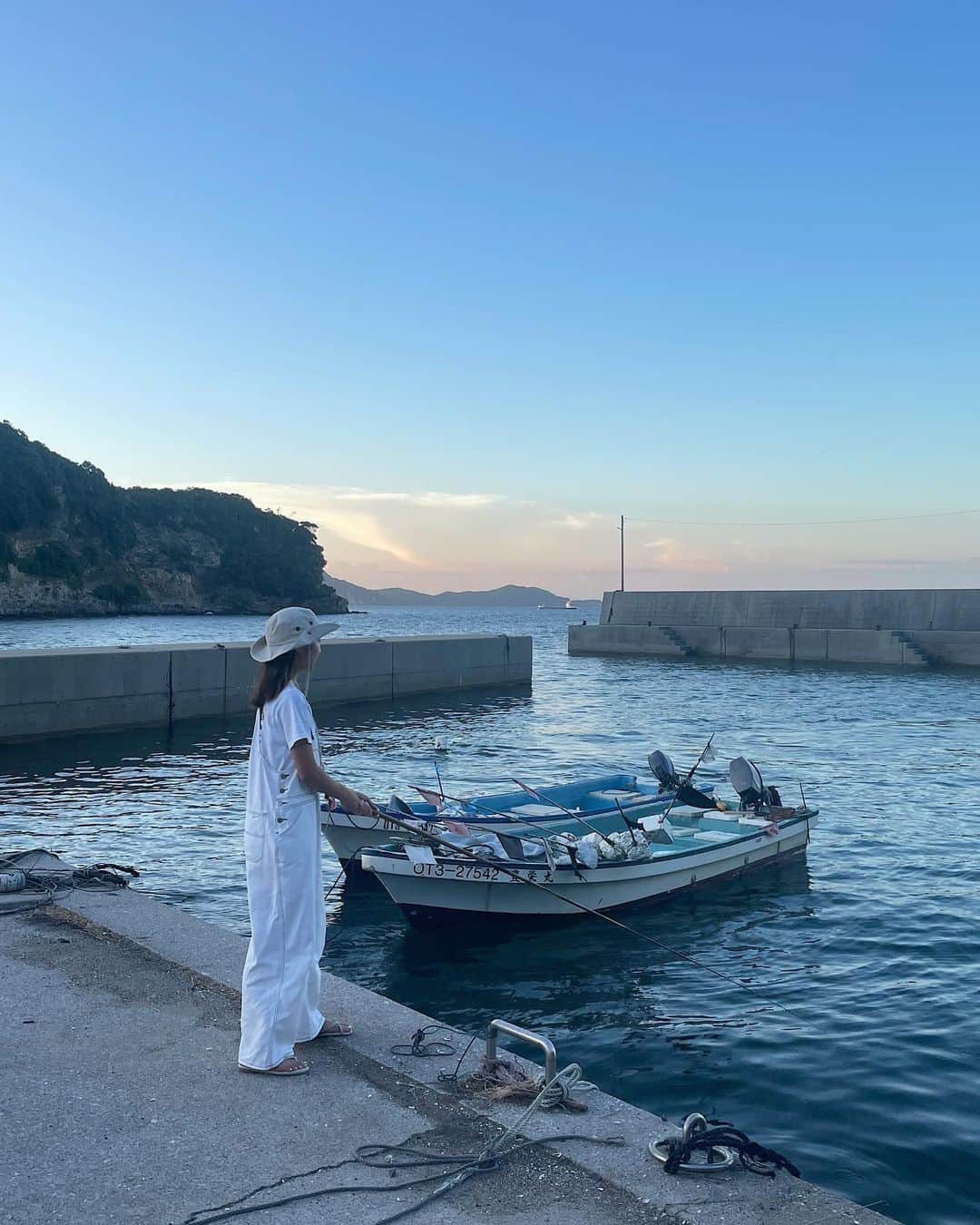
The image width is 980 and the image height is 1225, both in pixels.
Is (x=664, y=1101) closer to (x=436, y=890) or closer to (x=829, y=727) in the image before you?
(x=436, y=890)

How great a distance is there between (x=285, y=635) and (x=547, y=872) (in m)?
6.33

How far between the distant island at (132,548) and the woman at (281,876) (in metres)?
132

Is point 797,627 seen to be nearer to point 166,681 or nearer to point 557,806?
point 166,681

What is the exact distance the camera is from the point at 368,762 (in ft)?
75.5

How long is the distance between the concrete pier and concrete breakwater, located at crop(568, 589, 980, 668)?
5369 centimetres

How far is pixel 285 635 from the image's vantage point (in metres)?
5.44

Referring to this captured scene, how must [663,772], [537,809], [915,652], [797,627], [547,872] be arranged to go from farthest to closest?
[797,627] → [915,652] → [663,772] → [537,809] → [547,872]

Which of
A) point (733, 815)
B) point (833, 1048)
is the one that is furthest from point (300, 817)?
point (733, 815)

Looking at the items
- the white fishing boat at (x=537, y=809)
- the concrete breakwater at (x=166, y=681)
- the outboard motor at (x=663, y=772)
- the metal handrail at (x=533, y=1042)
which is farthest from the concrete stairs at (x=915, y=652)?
the metal handrail at (x=533, y=1042)

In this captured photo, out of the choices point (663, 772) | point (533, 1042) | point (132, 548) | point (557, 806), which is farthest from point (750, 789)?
point (132, 548)

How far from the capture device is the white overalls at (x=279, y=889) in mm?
5234

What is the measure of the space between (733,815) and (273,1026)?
11310 mm

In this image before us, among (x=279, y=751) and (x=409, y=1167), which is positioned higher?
(x=279, y=751)

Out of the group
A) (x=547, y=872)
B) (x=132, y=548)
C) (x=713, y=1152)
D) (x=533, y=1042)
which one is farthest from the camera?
(x=132, y=548)
